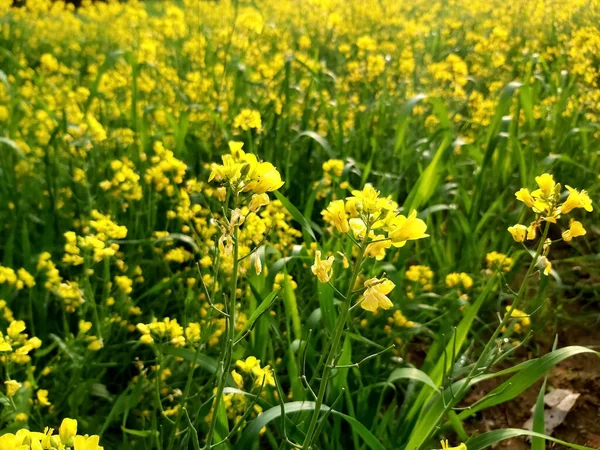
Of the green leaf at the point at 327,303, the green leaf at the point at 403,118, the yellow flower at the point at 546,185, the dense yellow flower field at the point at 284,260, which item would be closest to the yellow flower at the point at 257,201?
the dense yellow flower field at the point at 284,260

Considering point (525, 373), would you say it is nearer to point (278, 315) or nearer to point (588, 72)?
point (278, 315)

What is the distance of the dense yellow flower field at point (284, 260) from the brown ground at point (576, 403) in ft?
0.08

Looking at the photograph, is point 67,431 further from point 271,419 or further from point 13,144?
point 13,144

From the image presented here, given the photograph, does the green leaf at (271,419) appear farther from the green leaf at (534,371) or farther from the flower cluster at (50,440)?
the flower cluster at (50,440)

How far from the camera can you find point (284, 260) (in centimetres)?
172

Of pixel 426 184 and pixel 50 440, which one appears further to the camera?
pixel 426 184

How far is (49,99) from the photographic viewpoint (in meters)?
3.28

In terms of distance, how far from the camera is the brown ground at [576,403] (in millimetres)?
1808

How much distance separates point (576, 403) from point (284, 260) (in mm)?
1008

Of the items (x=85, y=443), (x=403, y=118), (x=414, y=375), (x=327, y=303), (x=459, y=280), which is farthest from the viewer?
(x=403, y=118)

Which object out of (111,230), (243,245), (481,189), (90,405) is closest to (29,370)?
(90,405)

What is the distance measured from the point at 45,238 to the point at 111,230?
0.59m

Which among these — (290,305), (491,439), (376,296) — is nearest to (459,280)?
(290,305)

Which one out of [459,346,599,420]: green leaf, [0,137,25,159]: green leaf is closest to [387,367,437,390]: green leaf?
[459,346,599,420]: green leaf
